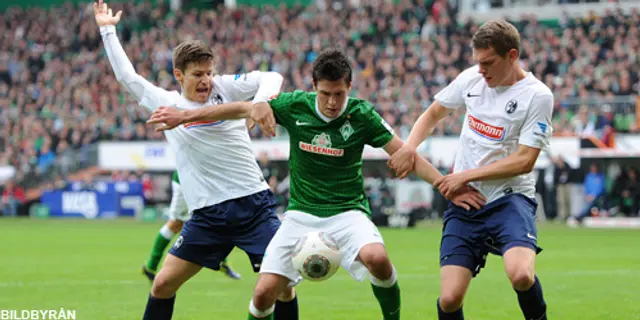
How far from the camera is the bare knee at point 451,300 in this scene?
260 inches

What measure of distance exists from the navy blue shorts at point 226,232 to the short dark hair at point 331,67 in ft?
4.48

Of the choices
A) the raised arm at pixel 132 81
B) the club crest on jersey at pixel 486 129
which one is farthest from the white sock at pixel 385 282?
the raised arm at pixel 132 81

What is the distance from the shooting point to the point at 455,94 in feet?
24.1

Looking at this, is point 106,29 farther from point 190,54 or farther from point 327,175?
point 327,175

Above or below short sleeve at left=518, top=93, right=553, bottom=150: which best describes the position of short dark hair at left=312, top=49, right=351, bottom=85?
above

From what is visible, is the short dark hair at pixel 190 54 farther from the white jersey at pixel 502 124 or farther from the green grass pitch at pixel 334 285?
the green grass pitch at pixel 334 285

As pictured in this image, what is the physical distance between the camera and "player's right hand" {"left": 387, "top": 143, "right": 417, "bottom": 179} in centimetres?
686

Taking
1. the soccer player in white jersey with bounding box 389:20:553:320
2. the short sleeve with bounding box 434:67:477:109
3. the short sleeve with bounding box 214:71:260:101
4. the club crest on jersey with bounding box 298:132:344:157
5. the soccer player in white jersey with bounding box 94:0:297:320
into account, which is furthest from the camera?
the short sleeve with bounding box 214:71:260:101

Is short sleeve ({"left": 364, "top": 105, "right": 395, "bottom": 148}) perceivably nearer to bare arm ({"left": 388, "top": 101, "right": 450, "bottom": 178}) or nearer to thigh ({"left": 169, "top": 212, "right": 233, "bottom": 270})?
bare arm ({"left": 388, "top": 101, "right": 450, "bottom": 178})

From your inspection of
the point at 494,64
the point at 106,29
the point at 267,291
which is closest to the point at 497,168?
the point at 494,64

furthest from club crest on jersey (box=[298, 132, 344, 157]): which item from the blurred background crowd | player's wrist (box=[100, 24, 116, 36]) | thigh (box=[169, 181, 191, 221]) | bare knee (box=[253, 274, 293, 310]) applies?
the blurred background crowd

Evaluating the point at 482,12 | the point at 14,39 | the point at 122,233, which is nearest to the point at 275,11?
the point at 482,12

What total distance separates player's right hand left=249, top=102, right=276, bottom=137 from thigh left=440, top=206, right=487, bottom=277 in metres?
1.53

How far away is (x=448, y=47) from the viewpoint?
3225cm
